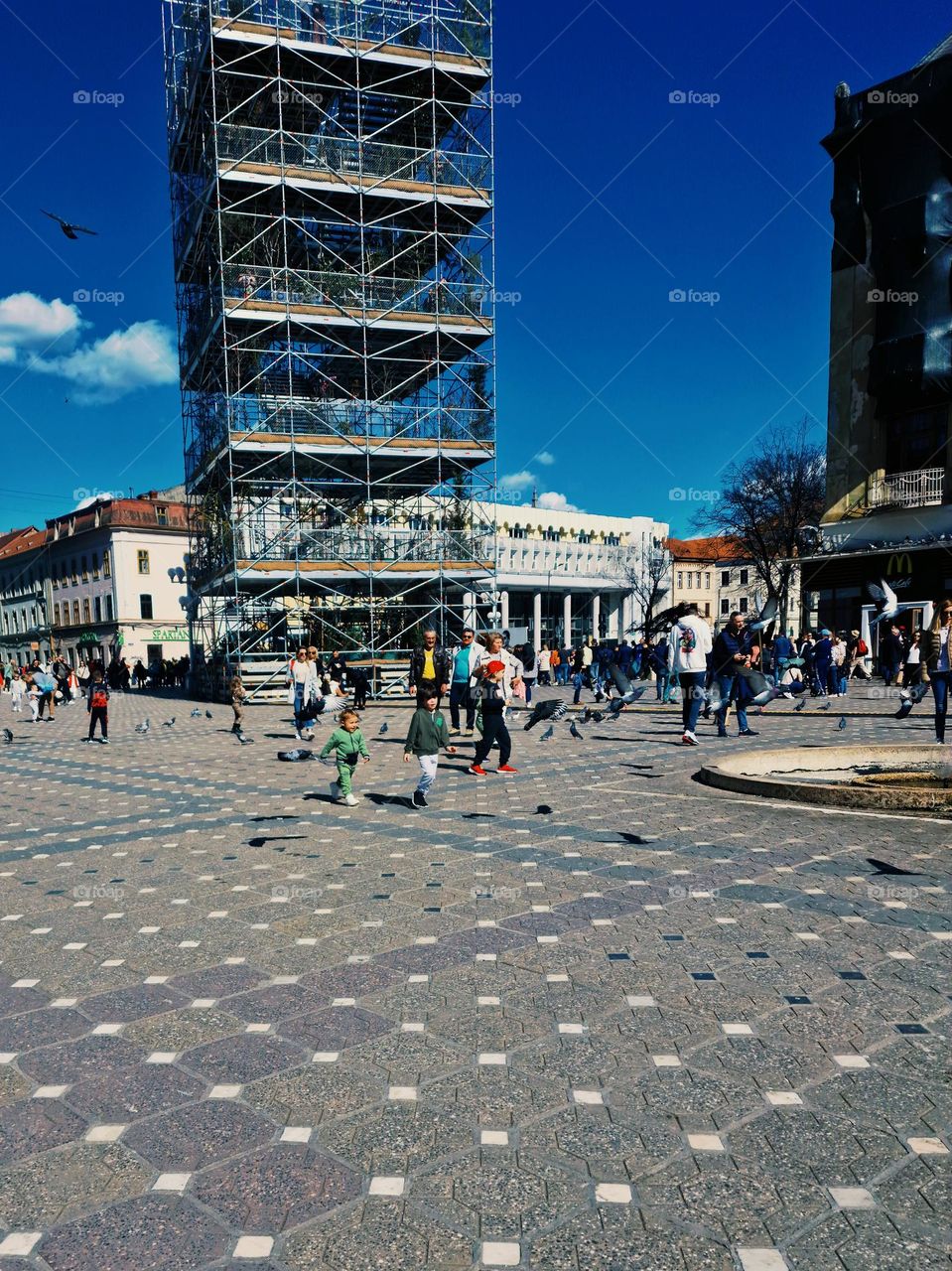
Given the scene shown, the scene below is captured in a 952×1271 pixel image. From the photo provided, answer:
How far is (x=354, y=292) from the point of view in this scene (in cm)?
2811

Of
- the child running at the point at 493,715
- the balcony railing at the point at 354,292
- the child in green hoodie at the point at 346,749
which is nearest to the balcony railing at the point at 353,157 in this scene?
the balcony railing at the point at 354,292

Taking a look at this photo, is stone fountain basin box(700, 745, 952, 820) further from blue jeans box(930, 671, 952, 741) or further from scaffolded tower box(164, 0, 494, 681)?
scaffolded tower box(164, 0, 494, 681)

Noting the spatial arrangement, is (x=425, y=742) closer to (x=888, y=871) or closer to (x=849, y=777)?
(x=888, y=871)

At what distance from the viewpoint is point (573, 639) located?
72.9 meters

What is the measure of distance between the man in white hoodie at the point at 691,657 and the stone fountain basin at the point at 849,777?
234cm

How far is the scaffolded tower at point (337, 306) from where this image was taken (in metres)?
26.8

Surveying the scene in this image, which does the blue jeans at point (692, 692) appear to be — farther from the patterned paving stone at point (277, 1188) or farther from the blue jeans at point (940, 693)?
the patterned paving stone at point (277, 1188)

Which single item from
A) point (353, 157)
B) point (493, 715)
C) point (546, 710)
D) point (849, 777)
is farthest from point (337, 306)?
point (849, 777)

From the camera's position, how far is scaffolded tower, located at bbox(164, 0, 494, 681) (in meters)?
26.8

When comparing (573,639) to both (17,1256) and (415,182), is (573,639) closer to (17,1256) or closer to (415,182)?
(415,182)

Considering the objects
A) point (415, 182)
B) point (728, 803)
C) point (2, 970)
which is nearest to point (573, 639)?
point (415, 182)

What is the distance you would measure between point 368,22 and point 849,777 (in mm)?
28513

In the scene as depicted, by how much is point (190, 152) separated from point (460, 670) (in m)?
24.5

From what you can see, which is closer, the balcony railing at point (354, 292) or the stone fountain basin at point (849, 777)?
the stone fountain basin at point (849, 777)
